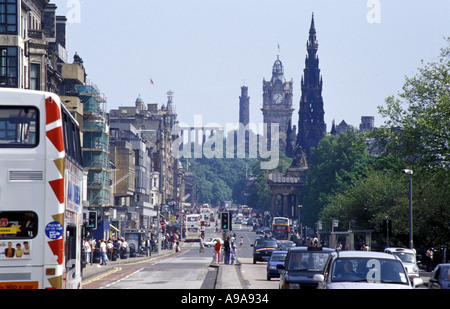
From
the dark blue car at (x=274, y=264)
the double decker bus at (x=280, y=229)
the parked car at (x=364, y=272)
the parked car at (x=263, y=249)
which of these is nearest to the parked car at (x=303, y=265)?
the parked car at (x=364, y=272)

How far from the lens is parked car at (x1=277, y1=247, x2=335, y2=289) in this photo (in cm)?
2606

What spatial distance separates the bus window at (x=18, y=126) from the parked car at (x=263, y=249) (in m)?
48.3

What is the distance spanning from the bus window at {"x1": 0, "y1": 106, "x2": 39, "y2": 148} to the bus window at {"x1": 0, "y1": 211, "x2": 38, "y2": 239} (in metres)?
1.15

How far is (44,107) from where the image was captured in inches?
607

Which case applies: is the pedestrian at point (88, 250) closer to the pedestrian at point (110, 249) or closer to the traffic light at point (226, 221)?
the pedestrian at point (110, 249)

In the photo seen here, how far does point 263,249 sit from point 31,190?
49634 mm

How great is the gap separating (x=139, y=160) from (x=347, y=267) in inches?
4623

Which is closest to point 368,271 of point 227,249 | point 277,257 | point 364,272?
point 364,272

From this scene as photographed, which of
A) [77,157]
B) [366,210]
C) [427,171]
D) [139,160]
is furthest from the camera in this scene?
[139,160]

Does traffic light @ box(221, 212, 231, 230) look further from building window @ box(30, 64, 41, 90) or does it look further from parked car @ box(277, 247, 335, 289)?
parked car @ box(277, 247, 335, 289)

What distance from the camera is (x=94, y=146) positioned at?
305 ft

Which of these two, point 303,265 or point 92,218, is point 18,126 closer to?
point 303,265
